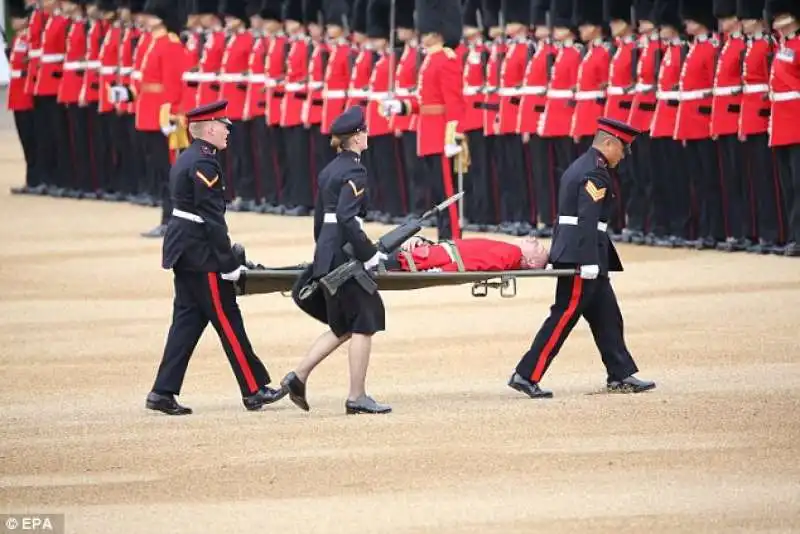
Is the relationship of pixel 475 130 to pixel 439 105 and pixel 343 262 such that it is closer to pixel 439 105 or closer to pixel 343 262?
pixel 439 105

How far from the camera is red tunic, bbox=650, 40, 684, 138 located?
1644 centimetres

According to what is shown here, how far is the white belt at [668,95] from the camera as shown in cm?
1639

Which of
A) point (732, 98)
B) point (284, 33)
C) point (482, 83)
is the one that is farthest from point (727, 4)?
point (284, 33)

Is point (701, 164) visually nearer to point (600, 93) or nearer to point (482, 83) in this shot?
point (600, 93)

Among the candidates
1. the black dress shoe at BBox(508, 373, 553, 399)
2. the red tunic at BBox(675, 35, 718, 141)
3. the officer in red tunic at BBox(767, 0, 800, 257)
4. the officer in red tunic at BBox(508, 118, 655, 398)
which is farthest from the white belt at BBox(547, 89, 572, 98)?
the black dress shoe at BBox(508, 373, 553, 399)

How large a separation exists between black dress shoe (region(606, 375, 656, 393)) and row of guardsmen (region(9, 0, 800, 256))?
210 inches

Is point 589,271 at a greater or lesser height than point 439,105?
lesser

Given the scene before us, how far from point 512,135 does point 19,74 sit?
7079 mm

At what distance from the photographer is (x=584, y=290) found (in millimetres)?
10336

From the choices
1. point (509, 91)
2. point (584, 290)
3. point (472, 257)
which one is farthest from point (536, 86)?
point (584, 290)

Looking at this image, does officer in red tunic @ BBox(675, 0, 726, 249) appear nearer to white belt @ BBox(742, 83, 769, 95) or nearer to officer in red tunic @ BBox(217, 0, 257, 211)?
white belt @ BBox(742, 83, 769, 95)

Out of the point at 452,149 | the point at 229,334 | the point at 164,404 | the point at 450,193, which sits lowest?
the point at 164,404

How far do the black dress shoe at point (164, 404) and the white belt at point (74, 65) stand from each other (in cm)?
1300

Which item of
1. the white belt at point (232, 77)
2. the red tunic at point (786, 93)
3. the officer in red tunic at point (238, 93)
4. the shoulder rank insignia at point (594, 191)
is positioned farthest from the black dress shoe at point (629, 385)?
the white belt at point (232, 77)
